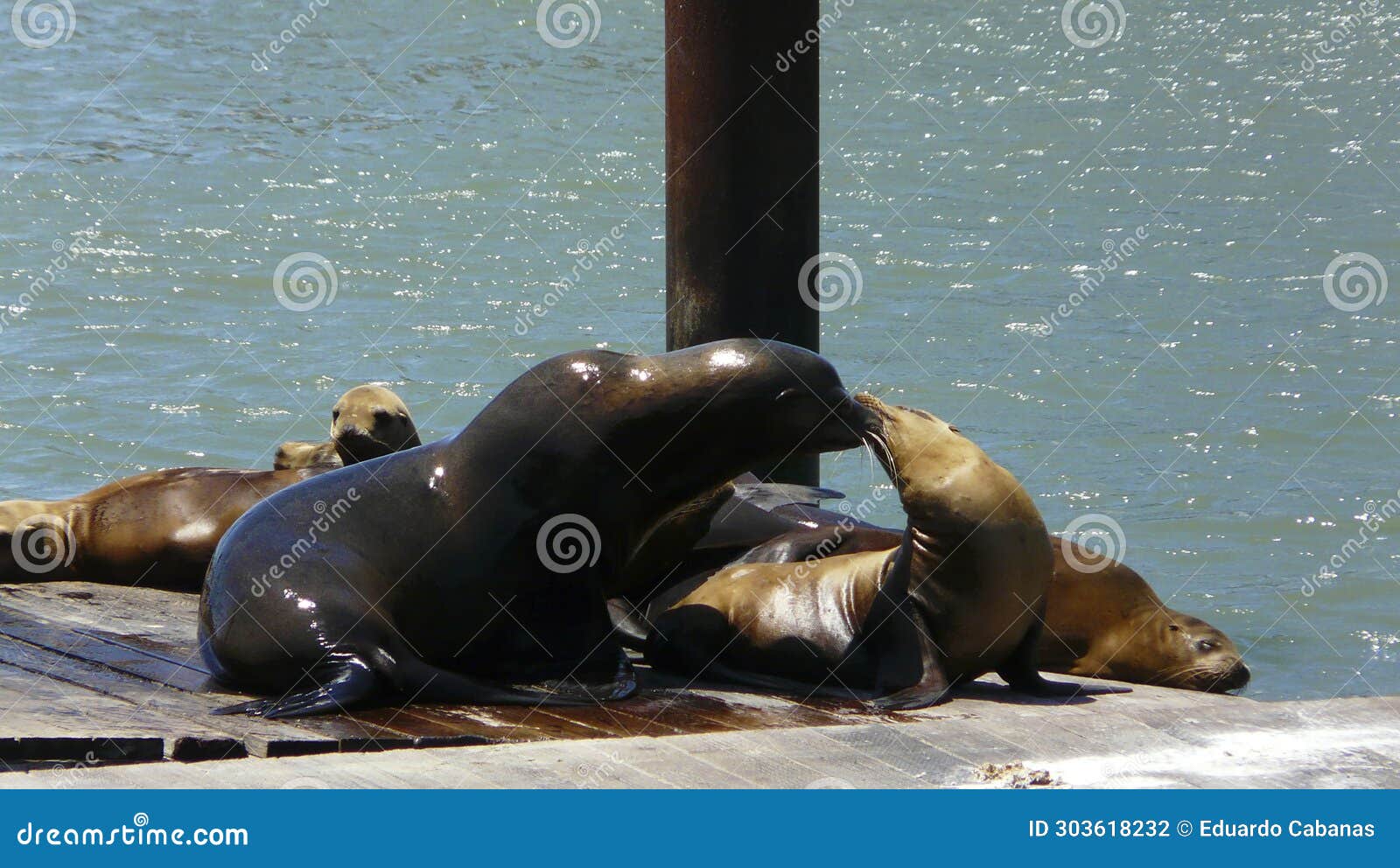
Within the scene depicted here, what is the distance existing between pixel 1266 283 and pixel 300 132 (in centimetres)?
970

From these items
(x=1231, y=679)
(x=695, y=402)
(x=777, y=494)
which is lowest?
(x=1231, y=679)

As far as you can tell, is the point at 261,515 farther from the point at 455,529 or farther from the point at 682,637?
the point at 682,637

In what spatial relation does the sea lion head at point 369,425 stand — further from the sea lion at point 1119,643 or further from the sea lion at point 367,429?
the sea lion at point 1119,643

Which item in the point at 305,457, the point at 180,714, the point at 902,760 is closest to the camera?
the point at 902,760

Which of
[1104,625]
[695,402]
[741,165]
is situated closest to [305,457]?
[741,165]

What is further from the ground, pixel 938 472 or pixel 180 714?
pixel 938 472

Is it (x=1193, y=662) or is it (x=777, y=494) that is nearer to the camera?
(x=1193, y=662)

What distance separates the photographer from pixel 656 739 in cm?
Answer: 405

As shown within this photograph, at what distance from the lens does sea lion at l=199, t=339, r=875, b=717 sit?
4.91 m

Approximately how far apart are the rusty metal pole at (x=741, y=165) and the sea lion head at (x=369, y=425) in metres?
1.11

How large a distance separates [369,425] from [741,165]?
1.71m

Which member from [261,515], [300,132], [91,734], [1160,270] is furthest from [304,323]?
[91,734]

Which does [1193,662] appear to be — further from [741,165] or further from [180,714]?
[180,714]

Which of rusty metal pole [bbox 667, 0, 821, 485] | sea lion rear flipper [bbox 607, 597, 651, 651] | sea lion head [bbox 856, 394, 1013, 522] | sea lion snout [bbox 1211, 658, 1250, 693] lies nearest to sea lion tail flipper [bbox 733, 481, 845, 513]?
rusty metal pole [bbox 667, 0, 821, 485]
